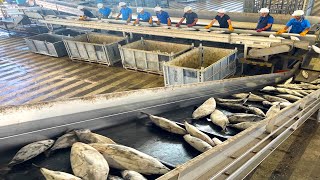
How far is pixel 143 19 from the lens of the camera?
1004 cm

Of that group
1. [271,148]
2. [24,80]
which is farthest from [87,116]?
[24,80]

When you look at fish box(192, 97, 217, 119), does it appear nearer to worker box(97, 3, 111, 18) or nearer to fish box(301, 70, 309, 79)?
fish box(301, 70, 309, 79)

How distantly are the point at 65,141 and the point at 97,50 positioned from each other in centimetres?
714

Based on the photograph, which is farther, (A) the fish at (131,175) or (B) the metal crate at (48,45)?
(B) the metal crate at (48,45)

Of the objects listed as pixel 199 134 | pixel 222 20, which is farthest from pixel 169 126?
pixel 222 20

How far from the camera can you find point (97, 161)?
5.65ft

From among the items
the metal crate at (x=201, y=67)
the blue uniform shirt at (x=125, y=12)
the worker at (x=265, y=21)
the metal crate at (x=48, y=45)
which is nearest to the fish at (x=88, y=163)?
the metal crate at (x=201, y=67)

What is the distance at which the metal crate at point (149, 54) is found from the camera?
24.0ft

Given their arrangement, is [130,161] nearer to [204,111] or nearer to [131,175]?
[131,175]

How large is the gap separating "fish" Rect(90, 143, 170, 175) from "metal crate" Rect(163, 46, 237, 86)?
13.1 feet

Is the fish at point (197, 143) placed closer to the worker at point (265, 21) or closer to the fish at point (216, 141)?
the fish at point (216, 141)

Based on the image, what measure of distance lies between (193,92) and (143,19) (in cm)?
764

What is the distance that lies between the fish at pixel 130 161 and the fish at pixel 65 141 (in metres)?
0.42

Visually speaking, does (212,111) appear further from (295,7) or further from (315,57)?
(295,7)
